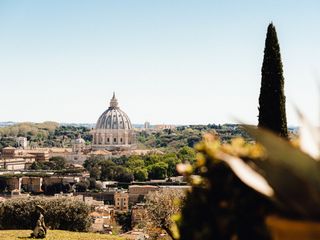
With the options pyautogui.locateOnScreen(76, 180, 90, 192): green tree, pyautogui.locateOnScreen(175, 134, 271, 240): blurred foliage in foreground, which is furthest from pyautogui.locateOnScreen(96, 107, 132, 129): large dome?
pyautogui.locateOnScreen(175, 134, 271, 240): blurred foliage in foreground

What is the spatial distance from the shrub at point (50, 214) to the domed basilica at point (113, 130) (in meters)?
90.6

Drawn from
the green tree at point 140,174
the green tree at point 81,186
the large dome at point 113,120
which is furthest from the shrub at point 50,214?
the large dome at point 113,120

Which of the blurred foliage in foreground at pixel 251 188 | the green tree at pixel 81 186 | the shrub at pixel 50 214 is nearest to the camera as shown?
the blurred foliage in foreground at pixel 251 188

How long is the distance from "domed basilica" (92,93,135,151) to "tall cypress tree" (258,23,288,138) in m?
104

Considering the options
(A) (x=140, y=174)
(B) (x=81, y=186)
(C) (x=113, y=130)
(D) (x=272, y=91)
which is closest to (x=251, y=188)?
(D) (x=272, y=91)

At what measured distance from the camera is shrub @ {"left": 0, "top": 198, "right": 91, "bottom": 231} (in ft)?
74.2

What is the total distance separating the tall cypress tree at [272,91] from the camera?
10.4 m

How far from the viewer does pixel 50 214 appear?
22.6 m

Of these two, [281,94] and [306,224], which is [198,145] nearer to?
[306,224]

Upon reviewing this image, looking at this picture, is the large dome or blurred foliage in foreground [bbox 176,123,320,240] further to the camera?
the large dome

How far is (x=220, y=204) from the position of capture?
6.68ft

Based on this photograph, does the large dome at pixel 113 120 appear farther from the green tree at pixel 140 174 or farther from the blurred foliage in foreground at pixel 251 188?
the blurred foliage in foreground at pixel 251 188

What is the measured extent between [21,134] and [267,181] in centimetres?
15323

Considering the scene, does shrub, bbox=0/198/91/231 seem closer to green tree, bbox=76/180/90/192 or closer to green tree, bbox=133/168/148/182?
green tree, bbox=76/180/90/192
